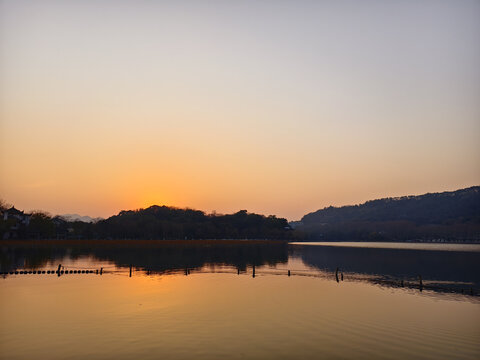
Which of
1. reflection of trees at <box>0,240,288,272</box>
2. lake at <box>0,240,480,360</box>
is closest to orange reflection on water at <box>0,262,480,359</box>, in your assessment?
lake at <box>0,240,480,360</box>

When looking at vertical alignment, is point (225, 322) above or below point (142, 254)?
below

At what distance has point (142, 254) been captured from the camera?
326 feet

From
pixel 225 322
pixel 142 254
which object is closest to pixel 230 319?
pixel 225 322

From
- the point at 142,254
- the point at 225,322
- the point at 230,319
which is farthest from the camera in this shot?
the point at 142,254

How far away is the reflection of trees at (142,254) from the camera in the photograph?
73062 millimetres

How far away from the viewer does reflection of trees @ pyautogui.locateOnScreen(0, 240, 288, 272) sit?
240 ft

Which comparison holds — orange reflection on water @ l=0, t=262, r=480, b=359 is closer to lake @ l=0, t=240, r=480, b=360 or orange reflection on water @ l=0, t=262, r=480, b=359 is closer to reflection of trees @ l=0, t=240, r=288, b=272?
lake @ l=0, t=240, r=480, b=360

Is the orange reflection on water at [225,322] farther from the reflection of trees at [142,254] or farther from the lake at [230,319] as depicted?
the reflection of trees at [142,254]

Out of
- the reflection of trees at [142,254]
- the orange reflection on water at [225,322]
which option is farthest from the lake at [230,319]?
the reflection of trees at [142,254]

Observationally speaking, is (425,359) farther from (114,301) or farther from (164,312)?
(114,301)

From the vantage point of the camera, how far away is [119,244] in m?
133

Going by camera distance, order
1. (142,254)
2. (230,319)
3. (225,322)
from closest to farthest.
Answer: (225,322) → (230,319) → (142,254)

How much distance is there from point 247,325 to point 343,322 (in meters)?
7.38

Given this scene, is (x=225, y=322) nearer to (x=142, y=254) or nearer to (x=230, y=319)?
(x=230, y=319)
